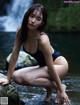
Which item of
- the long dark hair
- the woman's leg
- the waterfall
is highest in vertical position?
the long dark hair

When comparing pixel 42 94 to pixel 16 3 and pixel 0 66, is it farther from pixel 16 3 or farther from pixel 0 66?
pixel 16 3

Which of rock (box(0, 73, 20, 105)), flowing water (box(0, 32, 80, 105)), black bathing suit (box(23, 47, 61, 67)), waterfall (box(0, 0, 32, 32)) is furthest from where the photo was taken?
waterfall (box(0, 0, 32, 32))

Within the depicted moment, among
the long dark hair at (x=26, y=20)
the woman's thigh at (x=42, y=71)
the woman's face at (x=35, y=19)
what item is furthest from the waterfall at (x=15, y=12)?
the woman's face at (x=35, y=19)

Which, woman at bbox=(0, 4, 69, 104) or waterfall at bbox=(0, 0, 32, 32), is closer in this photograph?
woman at bbox=(0, 4, 69, 104)

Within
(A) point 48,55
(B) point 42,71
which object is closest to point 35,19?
(A) point 48,55

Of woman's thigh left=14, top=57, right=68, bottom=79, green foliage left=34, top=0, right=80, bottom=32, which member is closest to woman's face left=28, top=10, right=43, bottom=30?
woman's thigh left=14, top=57, right=68, bottom=79

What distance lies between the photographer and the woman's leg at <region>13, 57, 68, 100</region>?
15.7 feet

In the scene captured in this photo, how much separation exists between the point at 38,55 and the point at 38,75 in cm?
26

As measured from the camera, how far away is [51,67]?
15.3 ft

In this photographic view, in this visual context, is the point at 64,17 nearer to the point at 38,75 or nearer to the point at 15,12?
the point at 15,12

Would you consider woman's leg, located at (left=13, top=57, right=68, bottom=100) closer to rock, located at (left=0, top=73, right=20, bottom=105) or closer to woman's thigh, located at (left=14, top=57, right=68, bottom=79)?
woman's thigh, located at (left=14, top=57, right=68, bottom=79)

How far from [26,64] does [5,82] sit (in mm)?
2624

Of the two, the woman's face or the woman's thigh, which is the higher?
the woman's face

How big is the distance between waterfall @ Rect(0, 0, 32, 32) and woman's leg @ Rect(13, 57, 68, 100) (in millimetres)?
16128
